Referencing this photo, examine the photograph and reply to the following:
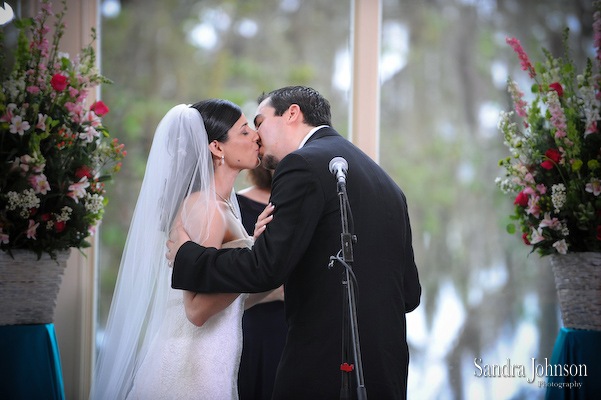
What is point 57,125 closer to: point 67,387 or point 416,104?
point 67,387

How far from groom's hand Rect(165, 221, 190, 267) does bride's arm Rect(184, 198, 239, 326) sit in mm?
37

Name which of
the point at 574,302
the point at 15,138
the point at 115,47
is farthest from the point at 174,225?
the point at 115,47

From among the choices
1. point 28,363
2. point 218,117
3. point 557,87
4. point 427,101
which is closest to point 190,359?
point 218,117

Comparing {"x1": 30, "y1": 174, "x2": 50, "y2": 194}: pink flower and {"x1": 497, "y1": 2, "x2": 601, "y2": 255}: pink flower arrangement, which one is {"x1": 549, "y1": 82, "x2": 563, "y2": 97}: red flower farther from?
{"x1": 30, "y1": 174, "x2": 50, "y2": 194}: pink flower

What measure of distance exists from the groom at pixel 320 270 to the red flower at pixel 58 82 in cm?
116

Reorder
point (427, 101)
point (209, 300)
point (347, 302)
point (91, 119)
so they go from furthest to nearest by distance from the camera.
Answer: point (427, 101) < point (91, 119) < point (209, 300) < point (347, 302)

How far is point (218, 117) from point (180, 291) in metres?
0.74

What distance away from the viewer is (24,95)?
8.89 feet

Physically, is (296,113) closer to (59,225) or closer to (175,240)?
(175,240)

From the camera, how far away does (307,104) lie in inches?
92.4

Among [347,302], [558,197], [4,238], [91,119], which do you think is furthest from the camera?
[91,119]

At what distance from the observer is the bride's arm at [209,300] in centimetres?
214

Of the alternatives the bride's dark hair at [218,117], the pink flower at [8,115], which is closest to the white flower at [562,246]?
the bride's dark hair at [218,117]

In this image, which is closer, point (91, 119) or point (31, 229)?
point (31, 229)
